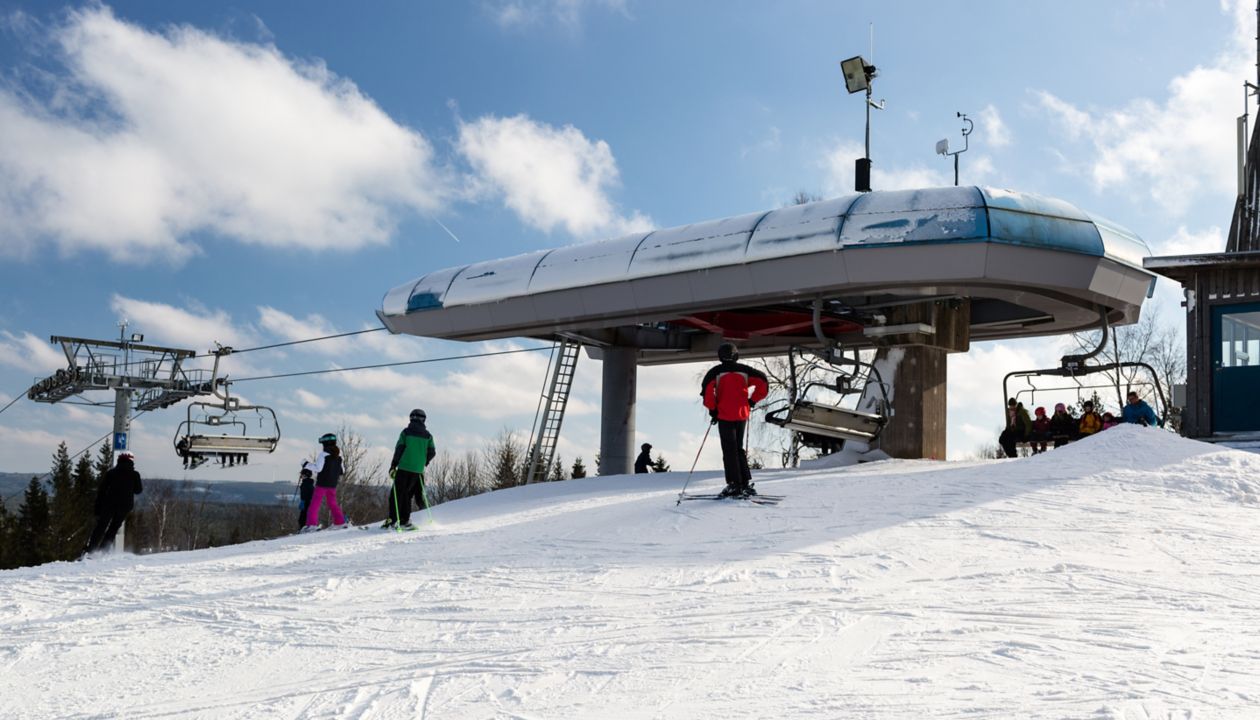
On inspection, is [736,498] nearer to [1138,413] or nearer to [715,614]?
[715,614]

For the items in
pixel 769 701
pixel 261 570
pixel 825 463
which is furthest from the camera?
pixel 825 463

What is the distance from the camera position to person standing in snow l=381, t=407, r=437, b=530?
1303 cm

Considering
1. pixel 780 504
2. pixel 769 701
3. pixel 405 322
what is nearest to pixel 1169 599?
pixel 769 701

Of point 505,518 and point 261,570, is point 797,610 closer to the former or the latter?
point 261,570

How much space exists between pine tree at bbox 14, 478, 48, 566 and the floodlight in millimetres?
50762

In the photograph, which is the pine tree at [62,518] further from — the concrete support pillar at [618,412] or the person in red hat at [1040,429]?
the person in red hat at [1040,429]

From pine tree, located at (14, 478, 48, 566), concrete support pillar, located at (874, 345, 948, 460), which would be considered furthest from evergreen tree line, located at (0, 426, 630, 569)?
concrete support pillar, located at (874, 345, 948, 460)

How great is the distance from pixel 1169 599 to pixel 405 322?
2037 centimetres

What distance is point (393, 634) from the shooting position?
688 centimetres

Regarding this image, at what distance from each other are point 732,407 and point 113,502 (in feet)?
30.5

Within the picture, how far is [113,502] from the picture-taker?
14.8m

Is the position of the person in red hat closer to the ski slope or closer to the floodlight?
the ski slope

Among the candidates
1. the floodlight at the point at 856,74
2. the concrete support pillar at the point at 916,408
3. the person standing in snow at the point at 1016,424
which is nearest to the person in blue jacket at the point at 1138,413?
the person standing in snow at the point at 1016,424

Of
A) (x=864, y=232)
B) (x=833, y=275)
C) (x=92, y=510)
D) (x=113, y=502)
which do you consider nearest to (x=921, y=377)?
(x=833, y=275)
